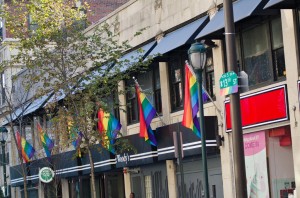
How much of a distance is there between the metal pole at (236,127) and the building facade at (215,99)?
48 cm

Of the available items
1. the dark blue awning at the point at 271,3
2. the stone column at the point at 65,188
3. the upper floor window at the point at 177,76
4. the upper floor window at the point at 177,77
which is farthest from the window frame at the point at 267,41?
the stone column at the point at 65,188

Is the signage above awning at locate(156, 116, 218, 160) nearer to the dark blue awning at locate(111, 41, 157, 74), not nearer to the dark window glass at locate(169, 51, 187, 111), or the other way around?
the dark window glass at locate(169, 51, 187, 111)

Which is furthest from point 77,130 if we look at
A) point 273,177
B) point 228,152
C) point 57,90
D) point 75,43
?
point 273,177

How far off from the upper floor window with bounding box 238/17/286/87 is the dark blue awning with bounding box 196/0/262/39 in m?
0.84

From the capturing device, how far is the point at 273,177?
20797 mm

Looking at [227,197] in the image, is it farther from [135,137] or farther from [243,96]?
[135,137]

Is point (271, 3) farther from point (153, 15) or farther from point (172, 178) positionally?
point (172, 178)

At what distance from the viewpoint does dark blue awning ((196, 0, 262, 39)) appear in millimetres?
19531

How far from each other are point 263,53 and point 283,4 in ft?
8.40

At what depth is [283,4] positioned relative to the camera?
18.4m

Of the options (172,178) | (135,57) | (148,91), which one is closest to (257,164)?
(172,178)

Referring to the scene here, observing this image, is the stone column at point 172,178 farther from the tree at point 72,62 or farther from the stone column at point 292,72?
the stone column at point 292,72

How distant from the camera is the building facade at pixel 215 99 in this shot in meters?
19.5

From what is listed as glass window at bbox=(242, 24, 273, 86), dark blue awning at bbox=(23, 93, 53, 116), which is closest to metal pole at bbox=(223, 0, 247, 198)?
glass window at bbox=(242, 24, 273, 86)
